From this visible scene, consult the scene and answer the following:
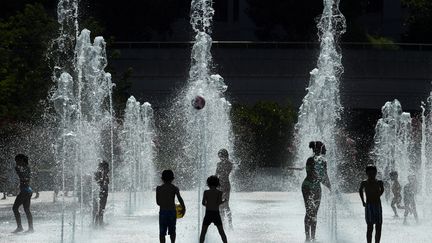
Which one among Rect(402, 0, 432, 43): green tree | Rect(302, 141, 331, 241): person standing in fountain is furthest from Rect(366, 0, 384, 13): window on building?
Rect(302, 141, 331, 241): person standing in fountain

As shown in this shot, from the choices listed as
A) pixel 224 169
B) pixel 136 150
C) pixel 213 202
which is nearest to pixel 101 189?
pixel 224 169

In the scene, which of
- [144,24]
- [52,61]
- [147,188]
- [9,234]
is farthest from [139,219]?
[144,24]

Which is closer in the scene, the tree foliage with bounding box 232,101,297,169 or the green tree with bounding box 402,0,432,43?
A: the tree foliage with bounding box 232,101,297,169

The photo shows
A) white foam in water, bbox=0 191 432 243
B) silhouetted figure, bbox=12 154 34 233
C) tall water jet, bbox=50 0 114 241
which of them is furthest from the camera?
tall water jet, bbox=50 0 114 241

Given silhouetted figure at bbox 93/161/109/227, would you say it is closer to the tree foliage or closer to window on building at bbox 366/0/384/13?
the tree foliage

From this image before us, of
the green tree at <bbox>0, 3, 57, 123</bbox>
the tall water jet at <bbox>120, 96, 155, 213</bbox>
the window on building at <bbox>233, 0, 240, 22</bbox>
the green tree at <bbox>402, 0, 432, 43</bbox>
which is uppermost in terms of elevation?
the window on building at <bbox>233, 0, 240, 22</bbox>

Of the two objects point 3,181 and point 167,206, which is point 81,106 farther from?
point 167,206

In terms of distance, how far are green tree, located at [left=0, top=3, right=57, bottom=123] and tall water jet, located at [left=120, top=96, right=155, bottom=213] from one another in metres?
2.39

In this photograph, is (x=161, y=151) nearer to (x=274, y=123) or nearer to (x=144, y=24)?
(x=274, y=123)

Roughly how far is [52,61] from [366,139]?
17.7 m

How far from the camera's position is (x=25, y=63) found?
3300 centimetres

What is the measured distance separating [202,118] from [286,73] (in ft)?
88.0

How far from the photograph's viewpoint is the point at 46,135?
37000mm

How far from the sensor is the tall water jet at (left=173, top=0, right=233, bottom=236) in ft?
75.2
